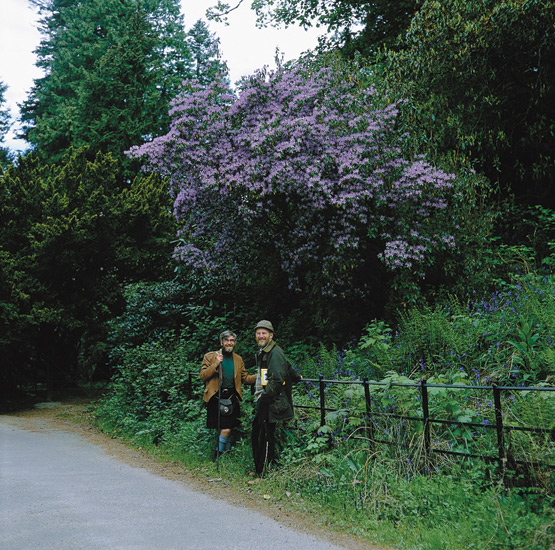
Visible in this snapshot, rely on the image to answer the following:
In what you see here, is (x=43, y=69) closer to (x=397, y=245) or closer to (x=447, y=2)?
(x=447, y=2)

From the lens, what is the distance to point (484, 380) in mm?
7891

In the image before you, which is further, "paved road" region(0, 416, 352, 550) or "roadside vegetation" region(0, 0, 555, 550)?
"roadside vegetation" region(0, 0, 555, 550)

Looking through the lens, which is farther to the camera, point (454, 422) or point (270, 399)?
point (270, 399)

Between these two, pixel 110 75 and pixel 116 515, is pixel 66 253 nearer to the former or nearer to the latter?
pixel 116 515

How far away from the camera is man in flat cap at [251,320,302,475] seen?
294 inches

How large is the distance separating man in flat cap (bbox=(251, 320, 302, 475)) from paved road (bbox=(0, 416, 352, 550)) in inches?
37.2

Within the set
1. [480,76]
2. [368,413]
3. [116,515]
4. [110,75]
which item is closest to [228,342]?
[368,413]

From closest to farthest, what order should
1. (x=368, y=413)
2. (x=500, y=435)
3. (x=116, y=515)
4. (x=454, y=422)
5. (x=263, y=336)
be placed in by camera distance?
(x=500, y=435)
(x=454, y=422)
(x=116, y=515)
(x=368, y=413)
(x=263, y=336)

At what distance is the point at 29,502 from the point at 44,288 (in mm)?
12056

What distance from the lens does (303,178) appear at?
35.6 feet

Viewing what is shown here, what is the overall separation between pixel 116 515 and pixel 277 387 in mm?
2355

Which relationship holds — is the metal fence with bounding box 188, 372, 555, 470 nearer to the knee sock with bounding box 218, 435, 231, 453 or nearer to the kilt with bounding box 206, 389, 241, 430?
the kilt with bounding box 206, 389, 241, 430

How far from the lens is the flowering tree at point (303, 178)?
11.0 meters

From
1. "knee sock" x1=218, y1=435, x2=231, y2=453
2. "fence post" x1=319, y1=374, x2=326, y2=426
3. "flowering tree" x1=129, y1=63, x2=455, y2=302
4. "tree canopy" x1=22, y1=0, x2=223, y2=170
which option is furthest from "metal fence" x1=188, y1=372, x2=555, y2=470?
"tree canopy" x1=22, y1=0, x2=223, y2=170
